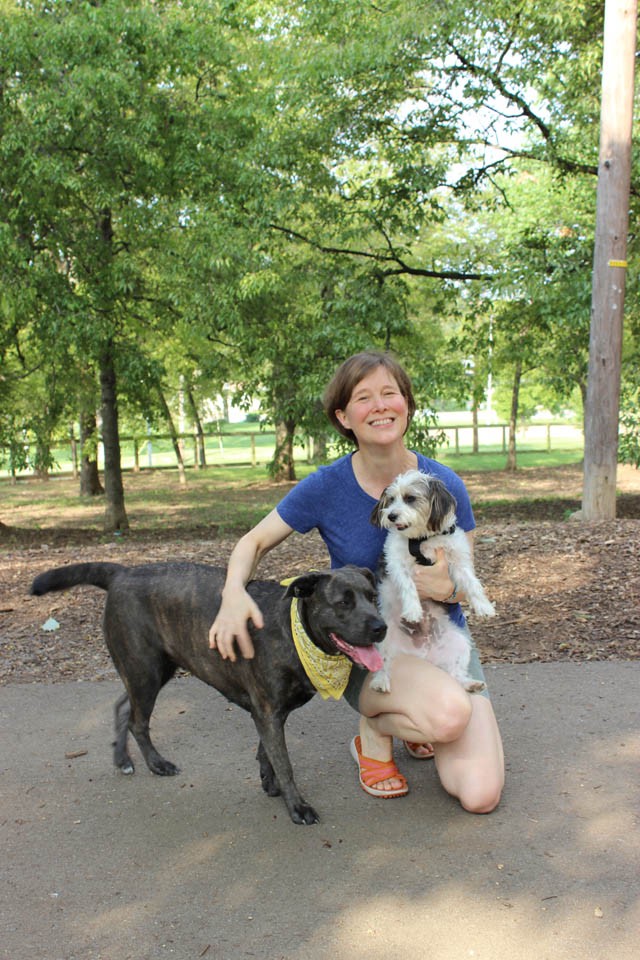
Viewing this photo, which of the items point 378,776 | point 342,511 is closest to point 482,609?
point 342,511

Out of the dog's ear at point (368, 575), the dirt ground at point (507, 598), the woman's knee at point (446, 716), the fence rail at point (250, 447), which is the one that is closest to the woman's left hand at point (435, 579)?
the dog's ear at point (368, 575)

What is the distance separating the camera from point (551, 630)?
229 inches

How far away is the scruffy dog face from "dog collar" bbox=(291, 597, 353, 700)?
0.56m

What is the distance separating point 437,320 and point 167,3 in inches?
456

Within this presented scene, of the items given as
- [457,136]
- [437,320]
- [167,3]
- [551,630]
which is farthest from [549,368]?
[551,630]

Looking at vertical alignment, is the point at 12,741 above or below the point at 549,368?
below

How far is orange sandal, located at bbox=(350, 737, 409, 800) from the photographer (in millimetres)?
3709

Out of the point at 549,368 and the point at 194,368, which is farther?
the point at 194,368

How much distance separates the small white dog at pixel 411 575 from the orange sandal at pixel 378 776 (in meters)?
0.41

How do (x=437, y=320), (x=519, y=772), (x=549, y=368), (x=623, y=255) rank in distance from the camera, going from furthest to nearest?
(x=437, y=320), (x=549, y=368), (x=623, y=255), (x=519, y=772)

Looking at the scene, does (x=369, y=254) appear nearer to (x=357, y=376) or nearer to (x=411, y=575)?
(x=357, y=376)

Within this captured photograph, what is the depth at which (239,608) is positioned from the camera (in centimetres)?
346

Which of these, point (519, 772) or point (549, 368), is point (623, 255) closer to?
point (519, 772)

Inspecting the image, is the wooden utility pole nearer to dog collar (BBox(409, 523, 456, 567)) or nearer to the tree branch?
the tree branch
